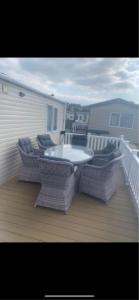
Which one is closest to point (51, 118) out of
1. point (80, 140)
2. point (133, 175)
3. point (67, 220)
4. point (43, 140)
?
point (80, 140)

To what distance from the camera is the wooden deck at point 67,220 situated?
7.82ft

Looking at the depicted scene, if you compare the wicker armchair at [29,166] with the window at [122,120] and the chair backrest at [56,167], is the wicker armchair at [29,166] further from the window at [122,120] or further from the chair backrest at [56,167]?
the window at [122,120]

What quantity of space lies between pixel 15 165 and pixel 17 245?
8.66ft

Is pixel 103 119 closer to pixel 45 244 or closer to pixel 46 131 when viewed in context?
pixel 46 131

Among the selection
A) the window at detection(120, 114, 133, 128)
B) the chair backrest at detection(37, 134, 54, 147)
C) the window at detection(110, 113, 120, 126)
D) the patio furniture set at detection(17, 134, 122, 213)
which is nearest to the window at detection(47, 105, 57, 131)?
the chair backrest at detection(37, 134, 54, 147)

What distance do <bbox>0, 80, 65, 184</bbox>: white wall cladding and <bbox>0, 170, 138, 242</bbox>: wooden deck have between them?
2.62 ft

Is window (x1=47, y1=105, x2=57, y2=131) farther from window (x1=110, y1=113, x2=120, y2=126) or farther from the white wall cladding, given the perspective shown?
window (x1=110, y1=113, x2=120, y2=126)

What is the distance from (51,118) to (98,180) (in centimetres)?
455

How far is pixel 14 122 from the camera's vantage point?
4305 millimetres

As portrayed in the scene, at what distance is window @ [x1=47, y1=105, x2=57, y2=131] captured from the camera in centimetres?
703

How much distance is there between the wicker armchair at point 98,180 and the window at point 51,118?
390 cm

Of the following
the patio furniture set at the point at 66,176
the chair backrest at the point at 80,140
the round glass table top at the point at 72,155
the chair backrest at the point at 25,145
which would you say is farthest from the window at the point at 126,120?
the chair backrest at the point at 25,145

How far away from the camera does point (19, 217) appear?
8.98ft
